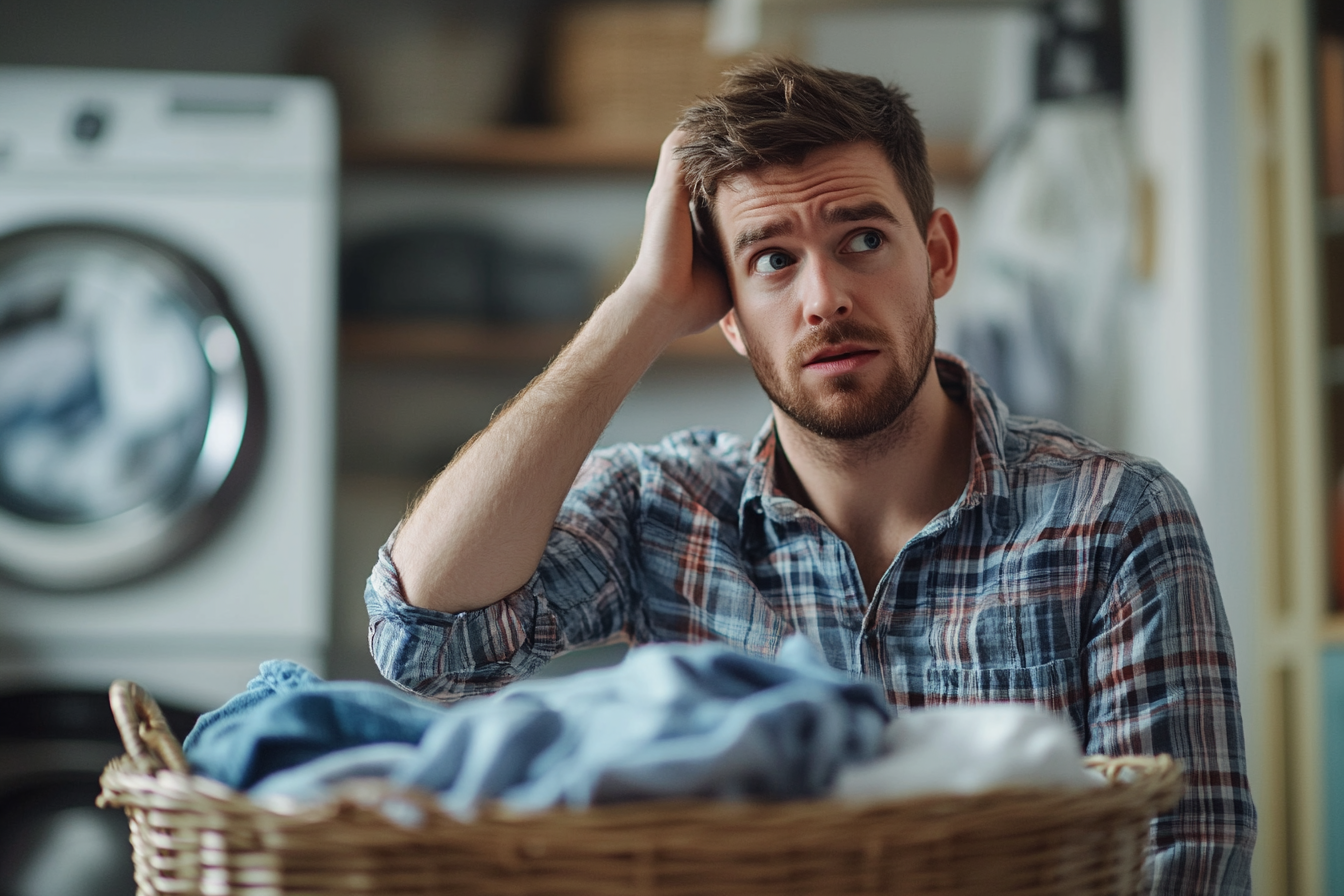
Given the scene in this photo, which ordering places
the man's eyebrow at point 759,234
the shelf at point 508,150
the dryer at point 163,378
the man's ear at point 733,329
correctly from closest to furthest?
the man's eyebrow at point 759,234 → the man's ear at point 733,329 → the dryer at point 163,378 → the shelf at point 508,150

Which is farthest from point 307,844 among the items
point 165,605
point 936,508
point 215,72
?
point 215,72

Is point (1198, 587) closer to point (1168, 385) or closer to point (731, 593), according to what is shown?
point (731, 593)

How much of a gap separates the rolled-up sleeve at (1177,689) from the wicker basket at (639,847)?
334 mm

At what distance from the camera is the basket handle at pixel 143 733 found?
1.88ft

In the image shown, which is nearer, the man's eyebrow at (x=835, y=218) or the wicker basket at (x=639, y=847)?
the wicker basket at (x=639, y=847)

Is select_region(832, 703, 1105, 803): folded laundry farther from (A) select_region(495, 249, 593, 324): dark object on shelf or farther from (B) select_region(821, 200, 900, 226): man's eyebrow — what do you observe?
(A) select_region(495, 249, 593, 324): dark object on shelf

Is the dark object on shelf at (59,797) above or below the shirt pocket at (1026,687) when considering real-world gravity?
below

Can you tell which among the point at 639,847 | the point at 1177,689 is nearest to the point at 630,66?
the point at 1177,689

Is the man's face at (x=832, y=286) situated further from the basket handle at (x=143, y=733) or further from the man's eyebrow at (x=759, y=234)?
the basket handle at (x=143, y=733)

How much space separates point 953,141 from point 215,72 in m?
1.70

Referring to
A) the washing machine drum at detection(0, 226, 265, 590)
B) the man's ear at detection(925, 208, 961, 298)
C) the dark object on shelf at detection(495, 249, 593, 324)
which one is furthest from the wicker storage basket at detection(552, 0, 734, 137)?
the man's ear at detection(925, 208, 961, 298)

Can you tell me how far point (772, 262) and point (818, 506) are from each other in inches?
9.3

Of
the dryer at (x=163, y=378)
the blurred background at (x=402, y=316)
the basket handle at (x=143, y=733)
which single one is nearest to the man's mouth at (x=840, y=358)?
the basket handle at (x=143, y=733)

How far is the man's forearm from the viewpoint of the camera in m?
0.97
